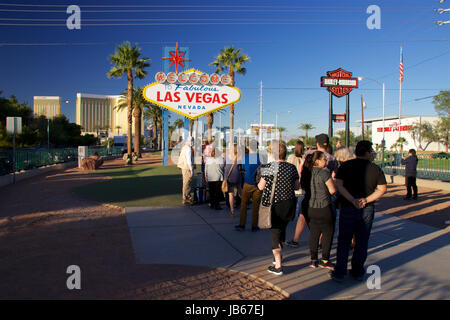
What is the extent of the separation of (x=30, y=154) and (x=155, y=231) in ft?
59.1

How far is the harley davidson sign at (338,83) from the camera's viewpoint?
50.7ft

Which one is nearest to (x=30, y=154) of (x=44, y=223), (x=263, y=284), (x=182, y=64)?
(x=182, y=64)

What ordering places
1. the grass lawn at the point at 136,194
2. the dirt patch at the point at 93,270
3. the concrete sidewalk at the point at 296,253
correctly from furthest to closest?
the grass lawn at the point at 136,194 → the concrete sidewalk at the point at 296,253 → the dirt patch at the point at 93,270

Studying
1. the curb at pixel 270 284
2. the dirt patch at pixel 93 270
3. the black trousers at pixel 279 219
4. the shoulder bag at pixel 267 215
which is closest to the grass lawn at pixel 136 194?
the dirt patch at pixel 93 270

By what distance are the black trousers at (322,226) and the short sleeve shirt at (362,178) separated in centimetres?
38

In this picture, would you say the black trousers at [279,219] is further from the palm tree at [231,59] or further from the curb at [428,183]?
the palm tree at [231,59]

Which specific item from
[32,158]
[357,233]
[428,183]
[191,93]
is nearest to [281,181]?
[357,233]

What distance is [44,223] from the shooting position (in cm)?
779

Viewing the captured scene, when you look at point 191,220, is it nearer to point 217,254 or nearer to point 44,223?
point 217,254

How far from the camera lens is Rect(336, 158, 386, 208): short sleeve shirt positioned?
4605 millimetres

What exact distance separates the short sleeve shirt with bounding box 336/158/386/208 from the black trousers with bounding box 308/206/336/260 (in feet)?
1.23

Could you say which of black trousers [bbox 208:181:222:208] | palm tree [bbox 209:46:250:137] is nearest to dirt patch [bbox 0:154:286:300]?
black trousers [bbox 208:181:222:208]

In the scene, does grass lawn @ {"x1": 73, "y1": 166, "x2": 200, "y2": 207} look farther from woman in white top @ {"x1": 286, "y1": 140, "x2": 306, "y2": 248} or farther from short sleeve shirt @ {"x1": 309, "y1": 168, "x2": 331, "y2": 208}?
short sleeve shirt @ {"x1": 309, "y1": 168, "x2": 331, "y2": 208}

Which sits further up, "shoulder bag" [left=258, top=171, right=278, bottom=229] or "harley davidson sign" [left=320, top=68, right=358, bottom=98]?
"harley davidson sign" [left=320, top=68, right=358, bottom=98]
